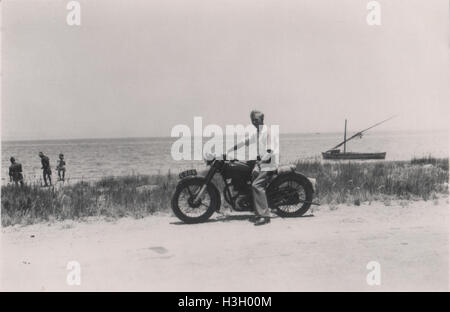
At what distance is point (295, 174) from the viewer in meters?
7.19

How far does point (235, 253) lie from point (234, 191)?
2.17 m

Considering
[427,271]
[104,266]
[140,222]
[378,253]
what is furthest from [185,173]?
[427,271]

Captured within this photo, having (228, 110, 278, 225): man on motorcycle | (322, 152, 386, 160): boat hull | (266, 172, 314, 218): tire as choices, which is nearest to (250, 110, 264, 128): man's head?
(228, 110, 278, 225): man on motorcycle

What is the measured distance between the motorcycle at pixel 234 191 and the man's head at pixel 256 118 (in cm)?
62

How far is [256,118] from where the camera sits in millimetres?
6840

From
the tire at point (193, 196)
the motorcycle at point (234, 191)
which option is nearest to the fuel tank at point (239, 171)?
the motorcycle at point (234, 191)

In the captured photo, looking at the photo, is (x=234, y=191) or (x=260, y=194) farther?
(x=234, y=191)

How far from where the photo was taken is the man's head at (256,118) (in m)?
6.84

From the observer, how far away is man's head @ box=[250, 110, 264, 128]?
684cm

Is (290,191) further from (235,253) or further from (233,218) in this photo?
(235,253)

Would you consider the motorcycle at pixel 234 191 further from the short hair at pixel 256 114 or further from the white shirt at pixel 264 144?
the short hair at pixel 256 114

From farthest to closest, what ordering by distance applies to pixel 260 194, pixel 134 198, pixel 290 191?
pixel 134 198, pixel 290 191, pixel 260 194

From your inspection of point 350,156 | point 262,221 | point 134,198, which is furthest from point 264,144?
point 350,156
